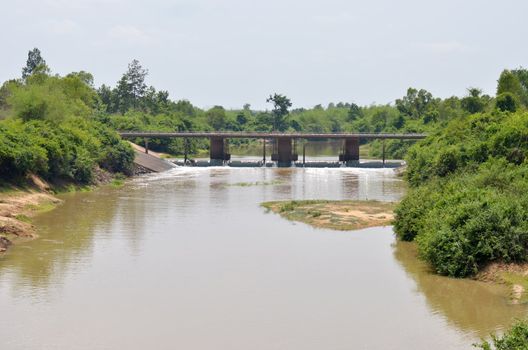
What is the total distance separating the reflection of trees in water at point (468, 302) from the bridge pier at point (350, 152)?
83.2m

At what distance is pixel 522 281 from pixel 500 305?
2.69 metres

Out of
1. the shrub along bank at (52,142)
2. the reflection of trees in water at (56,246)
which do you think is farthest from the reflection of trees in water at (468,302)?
the shrub along bank at (52,142)

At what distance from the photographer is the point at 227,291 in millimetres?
34531

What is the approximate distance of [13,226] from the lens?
1870 inches

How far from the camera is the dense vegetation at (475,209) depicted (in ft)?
120

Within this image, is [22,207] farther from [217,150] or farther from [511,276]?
[217,150]

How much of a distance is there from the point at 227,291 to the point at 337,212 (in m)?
26.9

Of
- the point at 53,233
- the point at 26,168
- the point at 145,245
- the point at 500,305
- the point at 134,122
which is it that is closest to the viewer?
the point at 500,305

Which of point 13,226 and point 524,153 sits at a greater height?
point 524,153

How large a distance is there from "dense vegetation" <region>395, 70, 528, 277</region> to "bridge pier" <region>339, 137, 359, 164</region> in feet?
163

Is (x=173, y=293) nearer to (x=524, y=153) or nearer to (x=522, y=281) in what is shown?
(x=522, y=281)

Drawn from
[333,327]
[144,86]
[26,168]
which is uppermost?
[144,86]

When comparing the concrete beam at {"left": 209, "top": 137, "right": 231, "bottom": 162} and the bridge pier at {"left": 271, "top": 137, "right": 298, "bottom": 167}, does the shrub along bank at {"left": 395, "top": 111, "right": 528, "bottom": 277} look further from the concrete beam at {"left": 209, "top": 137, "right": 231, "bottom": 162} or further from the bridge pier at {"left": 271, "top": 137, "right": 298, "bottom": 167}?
the concrete beam at {"left": 209, "top": 137, "right": 231, "bottom": 162}

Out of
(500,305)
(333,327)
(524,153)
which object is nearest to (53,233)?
(333,327)
